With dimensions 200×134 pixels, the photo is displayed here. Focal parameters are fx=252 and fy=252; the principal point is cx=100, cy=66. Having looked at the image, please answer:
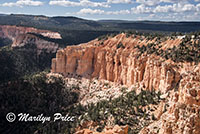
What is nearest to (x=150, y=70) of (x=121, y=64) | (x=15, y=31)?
(x=121, y=64)

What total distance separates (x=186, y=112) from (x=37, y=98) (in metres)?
46.7

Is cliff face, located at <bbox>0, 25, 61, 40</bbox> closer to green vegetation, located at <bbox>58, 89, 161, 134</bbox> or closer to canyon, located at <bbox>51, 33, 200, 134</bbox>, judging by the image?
canyon, located at <bbox>51, 33, 200, 134</bbox>

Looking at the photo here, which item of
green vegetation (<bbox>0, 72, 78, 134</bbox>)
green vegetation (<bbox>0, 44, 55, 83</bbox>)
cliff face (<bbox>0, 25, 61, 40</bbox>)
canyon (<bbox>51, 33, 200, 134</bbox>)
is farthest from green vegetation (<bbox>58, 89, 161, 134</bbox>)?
cliff face (<bbox>0, 25, 61, 40</bbox>)

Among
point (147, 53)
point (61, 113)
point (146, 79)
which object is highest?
point (147, 53)

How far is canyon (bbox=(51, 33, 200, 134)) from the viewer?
30312 millimetres

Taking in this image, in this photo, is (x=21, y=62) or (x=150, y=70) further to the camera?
(x=21, y=62)

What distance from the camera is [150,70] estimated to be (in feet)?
179

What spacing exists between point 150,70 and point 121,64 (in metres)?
13.8

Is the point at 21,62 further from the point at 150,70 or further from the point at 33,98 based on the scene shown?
the point at 150,70

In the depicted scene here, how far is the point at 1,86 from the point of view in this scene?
69.5 m

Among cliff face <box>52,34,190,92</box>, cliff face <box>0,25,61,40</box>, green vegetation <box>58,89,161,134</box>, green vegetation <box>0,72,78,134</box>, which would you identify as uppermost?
cliff face <box>0,25,61,40</box>

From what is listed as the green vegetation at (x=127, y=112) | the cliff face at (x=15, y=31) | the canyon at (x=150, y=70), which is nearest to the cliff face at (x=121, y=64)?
the canyon at (x=150, y=70)

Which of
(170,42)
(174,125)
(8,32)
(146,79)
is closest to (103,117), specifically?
(146,79)

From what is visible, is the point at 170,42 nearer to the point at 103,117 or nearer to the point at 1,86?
the point at 103,117
